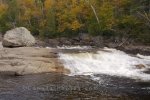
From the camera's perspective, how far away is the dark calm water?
21094 millimetres

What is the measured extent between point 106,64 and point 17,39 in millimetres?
13135

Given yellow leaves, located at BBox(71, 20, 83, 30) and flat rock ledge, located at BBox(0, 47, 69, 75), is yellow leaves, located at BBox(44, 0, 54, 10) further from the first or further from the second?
flat rock ledge, located at BBox(0, 47, 69, 75)

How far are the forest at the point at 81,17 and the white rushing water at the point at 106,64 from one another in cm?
1029

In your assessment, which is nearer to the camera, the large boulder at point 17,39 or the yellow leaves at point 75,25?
the large boulder at point 17,39

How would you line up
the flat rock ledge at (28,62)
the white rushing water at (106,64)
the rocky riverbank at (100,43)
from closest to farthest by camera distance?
the flat rock ledge at (28,62) → the white rushing water at (106,64) → the rocky riverbank at (100,43)

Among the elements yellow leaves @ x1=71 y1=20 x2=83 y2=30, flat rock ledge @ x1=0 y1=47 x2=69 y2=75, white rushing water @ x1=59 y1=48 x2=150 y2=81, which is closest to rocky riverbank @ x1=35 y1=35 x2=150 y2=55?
yellow leaves @ x1=71 y1=20 x2=83 y2=30

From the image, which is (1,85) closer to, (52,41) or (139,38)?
(139,38)

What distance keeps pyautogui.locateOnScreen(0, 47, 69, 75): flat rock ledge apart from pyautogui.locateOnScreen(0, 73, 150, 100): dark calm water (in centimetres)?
127

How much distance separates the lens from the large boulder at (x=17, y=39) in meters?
39.8

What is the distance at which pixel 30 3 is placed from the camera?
68.4m

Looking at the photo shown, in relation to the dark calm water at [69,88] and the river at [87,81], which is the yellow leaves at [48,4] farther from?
the dark calm water at [69,88]

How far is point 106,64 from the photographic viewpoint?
32.1 meters

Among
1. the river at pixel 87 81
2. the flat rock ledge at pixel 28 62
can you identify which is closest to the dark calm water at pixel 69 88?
the river at pixel 87 81

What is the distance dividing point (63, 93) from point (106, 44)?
25921 mm
